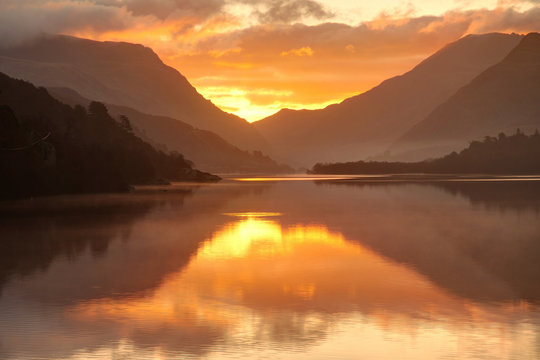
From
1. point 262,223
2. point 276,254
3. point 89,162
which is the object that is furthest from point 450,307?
point 89,162

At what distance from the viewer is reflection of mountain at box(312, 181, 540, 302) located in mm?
30000

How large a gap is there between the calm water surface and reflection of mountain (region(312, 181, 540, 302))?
141mm

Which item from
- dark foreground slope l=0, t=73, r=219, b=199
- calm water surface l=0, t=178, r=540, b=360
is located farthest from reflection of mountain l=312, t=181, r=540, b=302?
dark foreground slope l=0, t=73, r=219, b=199

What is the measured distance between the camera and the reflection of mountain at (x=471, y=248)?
30000 millimetres

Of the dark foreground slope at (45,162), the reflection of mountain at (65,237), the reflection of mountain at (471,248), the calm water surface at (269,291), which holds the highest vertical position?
the dark foreground slope at (45,162)

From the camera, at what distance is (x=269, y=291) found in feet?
93.0

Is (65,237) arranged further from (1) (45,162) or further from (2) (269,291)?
(1) (45,162)

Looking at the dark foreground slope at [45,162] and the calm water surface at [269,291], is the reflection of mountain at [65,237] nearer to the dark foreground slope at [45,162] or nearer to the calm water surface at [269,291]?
the calm water surface at [269,291]

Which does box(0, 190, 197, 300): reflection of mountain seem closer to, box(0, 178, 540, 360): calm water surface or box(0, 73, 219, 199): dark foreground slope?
box(0, 178, 540, 360): calm water surface

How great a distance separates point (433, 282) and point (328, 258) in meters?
8.54

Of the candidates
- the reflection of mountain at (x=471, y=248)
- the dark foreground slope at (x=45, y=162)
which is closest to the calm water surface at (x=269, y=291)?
the reflection of mountain at (x=471, y=248)

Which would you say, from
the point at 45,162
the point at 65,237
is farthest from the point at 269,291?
the point at 45,162

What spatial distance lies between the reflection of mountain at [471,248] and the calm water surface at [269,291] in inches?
5.6

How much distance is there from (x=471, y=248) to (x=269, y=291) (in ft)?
63.7
